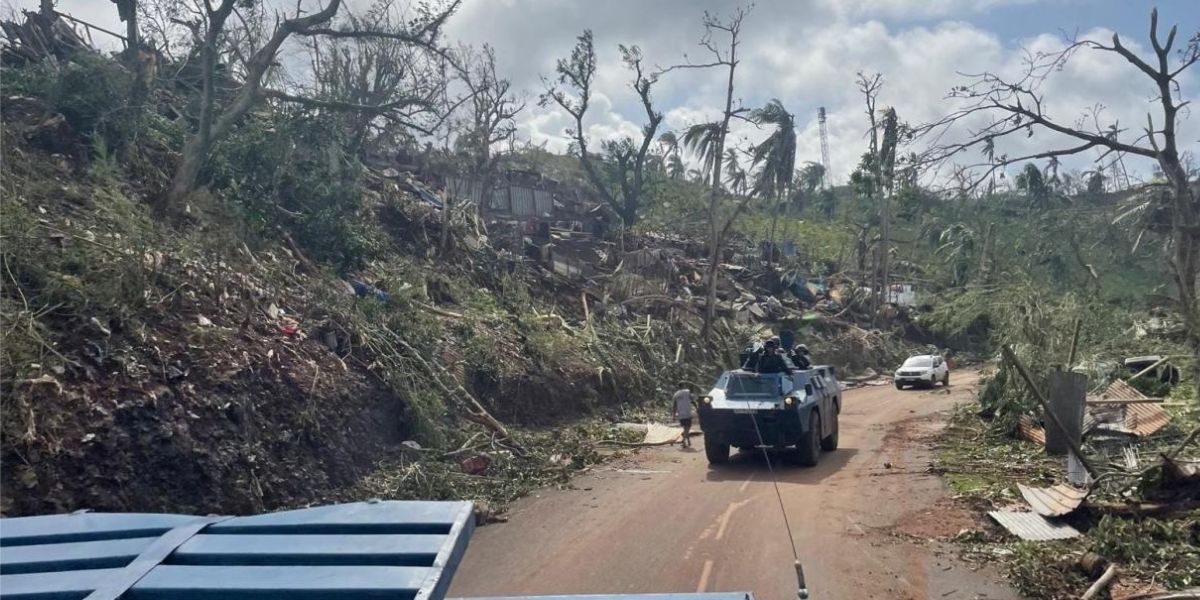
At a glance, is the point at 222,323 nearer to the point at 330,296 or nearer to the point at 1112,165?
the point at 330,296

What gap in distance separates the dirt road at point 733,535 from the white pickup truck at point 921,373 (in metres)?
15.9

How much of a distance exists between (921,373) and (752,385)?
18.0m

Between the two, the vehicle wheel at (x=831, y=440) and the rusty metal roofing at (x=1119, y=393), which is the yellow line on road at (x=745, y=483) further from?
the rusty metal roofing at (x=1119, y=393)

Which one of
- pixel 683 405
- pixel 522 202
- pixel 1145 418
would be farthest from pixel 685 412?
pixel 522 202

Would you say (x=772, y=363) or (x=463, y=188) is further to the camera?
(x=463, y=188)

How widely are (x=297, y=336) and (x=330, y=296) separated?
1614 millimetres

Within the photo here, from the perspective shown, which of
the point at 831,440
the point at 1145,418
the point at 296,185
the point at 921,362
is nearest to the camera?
the point at 1145,418

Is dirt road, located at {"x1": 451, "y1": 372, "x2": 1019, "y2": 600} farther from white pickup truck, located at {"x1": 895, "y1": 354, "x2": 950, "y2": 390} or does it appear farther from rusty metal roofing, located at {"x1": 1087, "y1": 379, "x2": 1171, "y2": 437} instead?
white pickup truck, located at {"x1": 895, "y1": 354, "x2": 950, "y2": 390}

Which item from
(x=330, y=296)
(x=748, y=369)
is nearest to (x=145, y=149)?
(x=330, y=296)

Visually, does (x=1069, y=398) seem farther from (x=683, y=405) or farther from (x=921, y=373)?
(x=921, y=373)

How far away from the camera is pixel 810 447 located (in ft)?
45.7

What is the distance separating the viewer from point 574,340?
21156mm

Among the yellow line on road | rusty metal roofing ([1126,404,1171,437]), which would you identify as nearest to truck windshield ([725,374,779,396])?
the yellow line on road

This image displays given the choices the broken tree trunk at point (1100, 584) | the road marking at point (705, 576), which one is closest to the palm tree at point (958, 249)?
the broken tree trunk at point (1100, 584)
